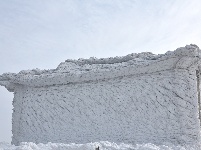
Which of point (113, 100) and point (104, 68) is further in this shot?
point (104, 68)

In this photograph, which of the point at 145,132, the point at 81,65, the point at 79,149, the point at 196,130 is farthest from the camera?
the point at 81,65

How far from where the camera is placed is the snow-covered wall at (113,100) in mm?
8531

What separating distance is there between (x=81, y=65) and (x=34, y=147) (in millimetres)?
4415

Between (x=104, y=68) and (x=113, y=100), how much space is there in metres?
1.13

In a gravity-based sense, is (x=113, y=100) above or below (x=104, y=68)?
below

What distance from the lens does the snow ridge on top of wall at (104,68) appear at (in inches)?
335

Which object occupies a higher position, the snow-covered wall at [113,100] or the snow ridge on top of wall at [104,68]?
the snow ridge on top of wall at [104,68]

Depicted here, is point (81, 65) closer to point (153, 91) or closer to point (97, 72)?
point (97, 72)

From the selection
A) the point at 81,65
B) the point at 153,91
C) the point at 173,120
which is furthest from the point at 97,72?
the point at 173,120

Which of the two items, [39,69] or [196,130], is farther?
[39,69]

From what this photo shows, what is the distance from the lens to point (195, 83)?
8617 millimetres

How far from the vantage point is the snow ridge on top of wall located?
8.50m

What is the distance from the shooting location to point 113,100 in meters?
9.59

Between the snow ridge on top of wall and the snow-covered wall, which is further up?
the snow ridge on top of wall
